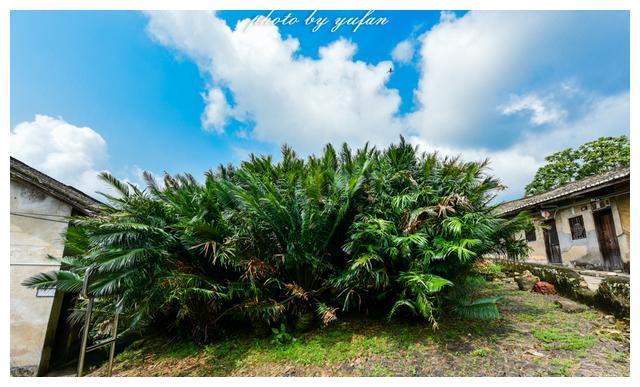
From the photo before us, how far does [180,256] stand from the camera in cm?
518

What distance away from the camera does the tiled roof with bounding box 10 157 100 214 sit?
612cm

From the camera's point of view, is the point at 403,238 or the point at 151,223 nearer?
the point at 403,238

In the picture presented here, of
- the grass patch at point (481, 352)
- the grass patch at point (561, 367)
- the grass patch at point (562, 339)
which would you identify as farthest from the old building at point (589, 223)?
the grass patch at point (481, 352)

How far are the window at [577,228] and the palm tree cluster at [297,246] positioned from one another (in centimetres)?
579

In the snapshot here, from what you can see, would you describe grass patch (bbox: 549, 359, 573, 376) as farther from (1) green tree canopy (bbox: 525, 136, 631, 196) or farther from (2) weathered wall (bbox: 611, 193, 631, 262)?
(1) green tree canopy (bbox: 525, 136, 631, 196)

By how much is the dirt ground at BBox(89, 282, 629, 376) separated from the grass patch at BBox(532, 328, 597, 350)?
1 cm

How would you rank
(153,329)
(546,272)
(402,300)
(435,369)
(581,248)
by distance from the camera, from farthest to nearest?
(581,248), (546,272), (153,329), (402,300), (435,369)

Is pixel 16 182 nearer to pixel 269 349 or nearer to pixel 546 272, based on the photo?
pixel 269 349

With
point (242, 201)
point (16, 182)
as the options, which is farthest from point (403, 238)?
point (16, 182)

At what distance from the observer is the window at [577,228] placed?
917cm

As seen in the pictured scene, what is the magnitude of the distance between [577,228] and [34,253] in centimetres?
1455

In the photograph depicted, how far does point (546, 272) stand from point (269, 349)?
6192 millimetres

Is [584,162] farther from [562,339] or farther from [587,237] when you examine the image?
[562,339]

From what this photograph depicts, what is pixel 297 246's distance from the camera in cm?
481
